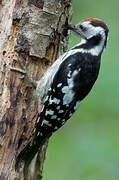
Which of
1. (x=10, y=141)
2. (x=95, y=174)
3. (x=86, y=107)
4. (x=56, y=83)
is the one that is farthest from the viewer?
(x=86, y=107)

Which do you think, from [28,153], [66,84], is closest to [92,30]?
[66,84]

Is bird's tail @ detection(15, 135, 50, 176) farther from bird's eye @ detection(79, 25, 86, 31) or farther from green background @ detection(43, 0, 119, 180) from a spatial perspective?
bird's eye @ detection(79, 25, 86, 31)

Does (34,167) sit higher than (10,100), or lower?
lower

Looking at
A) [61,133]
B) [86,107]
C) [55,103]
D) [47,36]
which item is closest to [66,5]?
[47,36]

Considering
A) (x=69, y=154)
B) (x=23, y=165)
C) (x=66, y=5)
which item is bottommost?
(x=23, y=165)

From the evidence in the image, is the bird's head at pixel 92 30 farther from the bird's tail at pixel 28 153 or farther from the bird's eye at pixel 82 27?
the bird's tail at pixel 28 153

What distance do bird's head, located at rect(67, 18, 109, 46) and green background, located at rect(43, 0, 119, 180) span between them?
57 centimetres

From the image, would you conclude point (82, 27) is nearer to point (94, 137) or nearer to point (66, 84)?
point (66, 84)

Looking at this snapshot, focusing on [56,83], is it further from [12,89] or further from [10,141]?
[10,141]

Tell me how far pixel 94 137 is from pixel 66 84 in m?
1.26

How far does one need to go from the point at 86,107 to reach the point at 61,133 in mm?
568

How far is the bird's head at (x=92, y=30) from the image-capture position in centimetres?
515

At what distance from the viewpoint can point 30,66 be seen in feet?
16.2

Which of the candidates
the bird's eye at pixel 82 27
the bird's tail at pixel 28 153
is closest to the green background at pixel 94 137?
the bird's eye at pixel 82 27
